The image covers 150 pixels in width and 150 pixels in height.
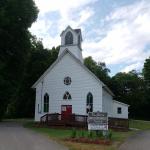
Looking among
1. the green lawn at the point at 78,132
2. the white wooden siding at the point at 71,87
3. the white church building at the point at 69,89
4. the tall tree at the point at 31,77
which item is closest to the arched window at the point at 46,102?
the white church building at the point at 69,89

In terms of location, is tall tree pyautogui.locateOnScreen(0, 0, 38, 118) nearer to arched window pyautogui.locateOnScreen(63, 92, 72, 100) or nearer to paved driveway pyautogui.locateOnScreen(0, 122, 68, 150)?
arched window pyautogui.locateOnScreen(63, 92, 72, 100)

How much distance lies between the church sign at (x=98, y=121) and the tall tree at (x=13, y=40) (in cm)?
1671

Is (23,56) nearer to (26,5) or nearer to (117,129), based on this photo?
(26,5)

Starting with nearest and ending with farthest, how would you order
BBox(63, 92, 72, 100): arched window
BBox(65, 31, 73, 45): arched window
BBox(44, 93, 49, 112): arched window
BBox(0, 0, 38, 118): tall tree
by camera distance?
BBox(0, 0, 38, 118): tall tree, BBox(63, 92, 72, 100): arched window, BBox(44, 93, 49, 112): arched window, BBox(65, 31, 73, 45): arched window

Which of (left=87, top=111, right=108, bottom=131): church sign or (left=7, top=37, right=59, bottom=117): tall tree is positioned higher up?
(left=7, top=37, right=59, bottom=117): tall tree

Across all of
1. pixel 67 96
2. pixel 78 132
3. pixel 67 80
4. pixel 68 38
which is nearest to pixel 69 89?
pixel 67 96

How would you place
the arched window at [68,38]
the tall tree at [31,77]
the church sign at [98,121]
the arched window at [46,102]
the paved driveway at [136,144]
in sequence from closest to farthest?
the paved driveway at [136,144] → the church sign at [98,121] → the arched window at [46,102] → the arched window at [68,38] → the tall tree at [31,77]

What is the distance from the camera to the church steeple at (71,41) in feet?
156

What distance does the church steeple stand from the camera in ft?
156

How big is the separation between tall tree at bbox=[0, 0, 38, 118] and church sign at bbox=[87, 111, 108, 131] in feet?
54.8

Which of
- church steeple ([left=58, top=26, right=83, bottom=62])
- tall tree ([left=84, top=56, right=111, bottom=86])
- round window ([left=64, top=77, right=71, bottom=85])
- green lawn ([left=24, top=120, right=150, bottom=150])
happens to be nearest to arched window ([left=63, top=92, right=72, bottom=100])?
round window ([left=64, top=77, right=71, bottom=85])

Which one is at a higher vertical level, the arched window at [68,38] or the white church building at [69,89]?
the arched window at [68,38]

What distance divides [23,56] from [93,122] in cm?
2160

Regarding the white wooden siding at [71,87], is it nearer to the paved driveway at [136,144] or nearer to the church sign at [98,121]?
the church sign at [98,121]
